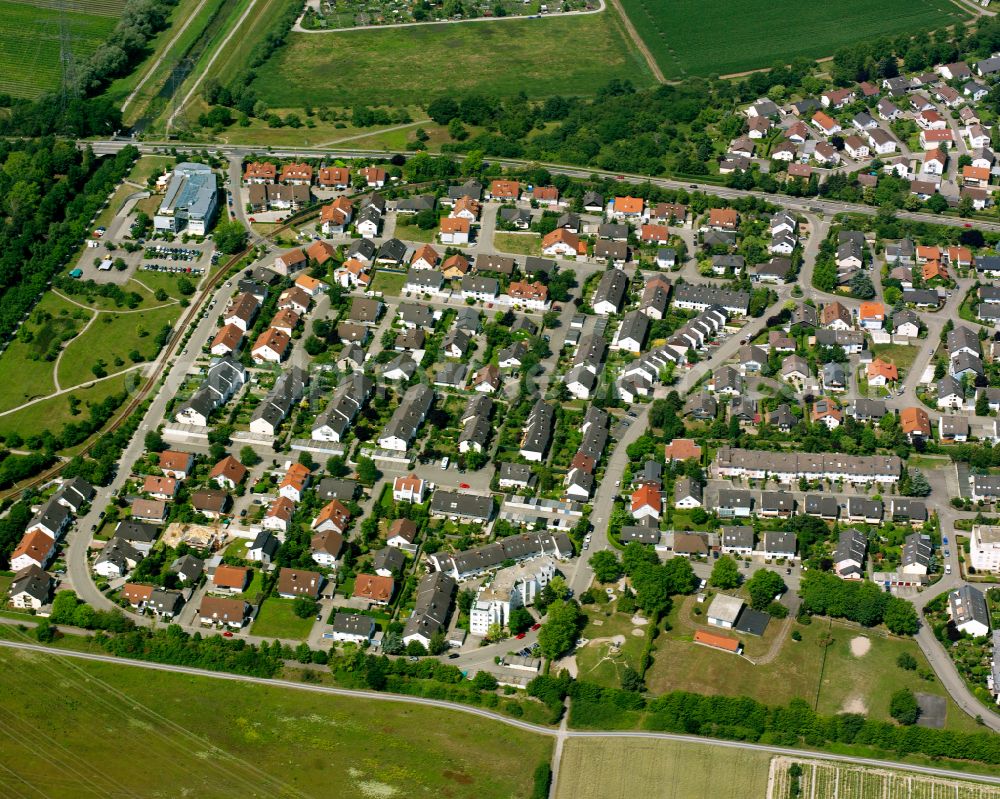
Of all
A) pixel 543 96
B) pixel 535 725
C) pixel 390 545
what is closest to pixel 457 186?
pixel 543 96

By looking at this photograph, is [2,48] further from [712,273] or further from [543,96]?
[712,273]

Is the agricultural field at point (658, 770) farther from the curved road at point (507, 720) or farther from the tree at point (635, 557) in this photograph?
the tree at point (635, 557)

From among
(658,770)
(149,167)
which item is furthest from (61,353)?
(658,770)

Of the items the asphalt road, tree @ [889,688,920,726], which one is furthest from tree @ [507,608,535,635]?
the asphalt road

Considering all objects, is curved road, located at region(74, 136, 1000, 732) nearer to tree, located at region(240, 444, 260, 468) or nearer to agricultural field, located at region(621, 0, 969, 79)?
tree, located at region(240, 444, 260, 468)

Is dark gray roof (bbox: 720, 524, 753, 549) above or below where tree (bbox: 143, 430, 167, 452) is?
below

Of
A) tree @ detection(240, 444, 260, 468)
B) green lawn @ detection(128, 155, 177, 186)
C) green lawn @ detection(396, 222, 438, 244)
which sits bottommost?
green lawn @ detection(396, 222, 438, 244)
